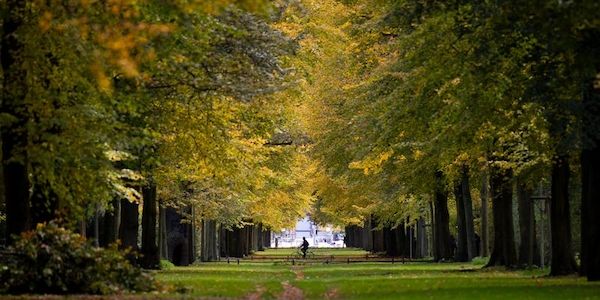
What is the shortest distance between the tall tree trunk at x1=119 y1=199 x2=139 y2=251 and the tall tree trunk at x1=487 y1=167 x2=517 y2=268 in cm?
1277

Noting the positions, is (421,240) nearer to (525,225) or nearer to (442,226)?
(442,226)

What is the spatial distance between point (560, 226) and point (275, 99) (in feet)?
34.0

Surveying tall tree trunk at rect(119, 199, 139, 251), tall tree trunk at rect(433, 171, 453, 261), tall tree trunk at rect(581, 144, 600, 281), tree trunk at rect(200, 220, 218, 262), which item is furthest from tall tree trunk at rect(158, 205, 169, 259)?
tall tree trunk at rect(581, 144, 600, 281)

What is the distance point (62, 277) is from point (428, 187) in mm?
26820

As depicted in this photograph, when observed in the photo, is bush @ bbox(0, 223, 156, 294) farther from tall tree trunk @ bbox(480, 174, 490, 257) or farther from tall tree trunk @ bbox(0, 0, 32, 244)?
tall tree trunk @ bbox(480, 174, 490, 257)

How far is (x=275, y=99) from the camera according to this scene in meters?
35.9

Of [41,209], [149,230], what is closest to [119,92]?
[41,209]

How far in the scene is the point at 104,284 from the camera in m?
21.6

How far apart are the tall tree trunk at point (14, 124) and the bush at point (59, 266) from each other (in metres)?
1.63

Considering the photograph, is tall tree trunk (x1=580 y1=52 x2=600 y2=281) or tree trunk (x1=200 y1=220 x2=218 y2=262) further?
tree trunk (x1=200 y1=220 x2=218 y2=262)

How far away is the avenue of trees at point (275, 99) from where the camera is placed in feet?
65.3

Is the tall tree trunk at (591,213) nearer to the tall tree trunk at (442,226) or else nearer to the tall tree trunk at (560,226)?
the tall tree trunk at (560,226)

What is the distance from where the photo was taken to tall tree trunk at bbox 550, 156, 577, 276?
3041 cm

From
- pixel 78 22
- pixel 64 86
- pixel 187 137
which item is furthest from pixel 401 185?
pixel 78 22
